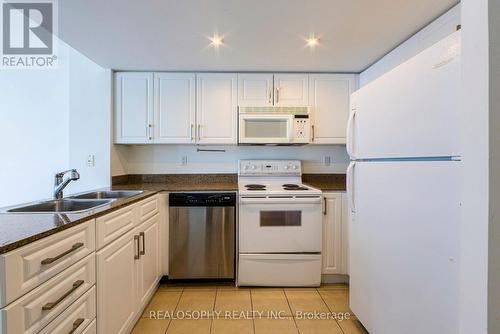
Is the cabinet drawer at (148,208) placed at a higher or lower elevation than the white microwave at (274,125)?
lower

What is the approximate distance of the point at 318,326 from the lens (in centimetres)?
187

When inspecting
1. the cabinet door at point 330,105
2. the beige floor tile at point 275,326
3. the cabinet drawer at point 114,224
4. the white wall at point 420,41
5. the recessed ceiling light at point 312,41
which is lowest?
the beige floor tile at point 275,326

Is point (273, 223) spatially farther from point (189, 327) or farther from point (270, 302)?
point (189, 327)

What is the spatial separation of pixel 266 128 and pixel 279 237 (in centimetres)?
111

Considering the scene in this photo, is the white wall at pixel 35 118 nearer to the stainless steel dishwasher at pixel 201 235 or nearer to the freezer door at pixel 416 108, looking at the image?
the stainless steel dishwasher at pixel 201 235

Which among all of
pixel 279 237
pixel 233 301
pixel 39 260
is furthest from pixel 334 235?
pixel 39 260

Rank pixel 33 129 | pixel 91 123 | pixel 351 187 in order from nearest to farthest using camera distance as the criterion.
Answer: pixel 351 187
pixel 91 123
pixel 33 129

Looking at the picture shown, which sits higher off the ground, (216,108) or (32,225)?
(216,108)

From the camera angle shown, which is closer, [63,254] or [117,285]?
[63,254]

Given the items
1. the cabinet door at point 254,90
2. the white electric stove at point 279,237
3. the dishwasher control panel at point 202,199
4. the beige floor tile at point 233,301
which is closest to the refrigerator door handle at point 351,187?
the white electric stove at point 279,237

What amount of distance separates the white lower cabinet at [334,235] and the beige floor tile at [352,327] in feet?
1.86

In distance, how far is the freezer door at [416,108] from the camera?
101 centimetres

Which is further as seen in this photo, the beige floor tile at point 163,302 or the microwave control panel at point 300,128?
the microwave control panel at point 300,128

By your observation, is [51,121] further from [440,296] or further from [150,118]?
[440,296]
